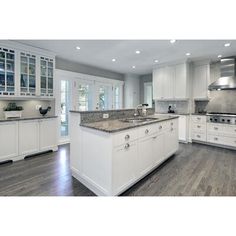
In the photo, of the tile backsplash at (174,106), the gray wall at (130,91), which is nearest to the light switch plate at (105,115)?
the tile backsplash at (174,106)

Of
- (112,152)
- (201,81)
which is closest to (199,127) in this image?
(201,81)

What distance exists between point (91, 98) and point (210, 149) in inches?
157

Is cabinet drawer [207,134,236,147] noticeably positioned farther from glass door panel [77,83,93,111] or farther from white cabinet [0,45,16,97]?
white cabinet [0,45,16,97]

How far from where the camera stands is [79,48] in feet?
12.8

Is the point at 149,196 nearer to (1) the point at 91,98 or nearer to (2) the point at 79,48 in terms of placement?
(2) the point at 79,48

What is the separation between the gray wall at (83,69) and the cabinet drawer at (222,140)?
4117 millimetres

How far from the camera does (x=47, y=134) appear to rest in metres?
4.02

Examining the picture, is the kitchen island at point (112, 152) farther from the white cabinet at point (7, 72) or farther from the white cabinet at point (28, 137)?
the white cabinet at point (7, 72)

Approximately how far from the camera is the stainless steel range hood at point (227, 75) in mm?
4547

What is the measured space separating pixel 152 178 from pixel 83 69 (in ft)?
13.8

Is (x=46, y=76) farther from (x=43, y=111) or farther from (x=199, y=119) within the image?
(x=199, y=119)

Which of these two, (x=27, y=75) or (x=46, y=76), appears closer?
(x=27, y=75)

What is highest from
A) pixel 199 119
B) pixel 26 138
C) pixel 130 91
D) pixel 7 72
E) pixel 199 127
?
pixel 130 91
